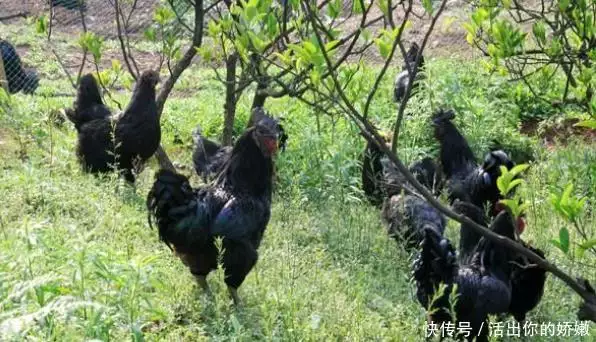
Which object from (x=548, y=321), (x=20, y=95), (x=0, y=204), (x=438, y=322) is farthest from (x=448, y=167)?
(x=20, y=95)

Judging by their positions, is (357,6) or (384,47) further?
(357,6)

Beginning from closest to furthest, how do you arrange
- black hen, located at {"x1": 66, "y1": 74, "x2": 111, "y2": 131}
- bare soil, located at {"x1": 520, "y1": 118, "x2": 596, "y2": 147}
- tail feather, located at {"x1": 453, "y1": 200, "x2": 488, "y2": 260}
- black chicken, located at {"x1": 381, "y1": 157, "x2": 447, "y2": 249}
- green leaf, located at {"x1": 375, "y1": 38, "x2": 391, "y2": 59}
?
green leaf, located at {"x1": 375, "y1": 38, "x2": 391, "y2": 59} → tail feather, located at {"x1": 453, "y1": 200, "x2": 488, "y2": 260} → black chicken, located at {"x1": 381, "y1": 157, "x2": 447, "y2": 249} → black hen, located at {"x1": 66, "y1": 74, "x2": 111, "y2": 131} → bare soil, located at {"x1": 520, "y1": 118, "x2": 596, "y2": 147}

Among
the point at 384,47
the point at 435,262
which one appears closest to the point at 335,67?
the point at 384,47

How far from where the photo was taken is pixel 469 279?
189 inches

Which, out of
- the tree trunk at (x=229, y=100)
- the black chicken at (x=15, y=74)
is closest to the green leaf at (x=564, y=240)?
the tree trunk at (x=229, y=100)

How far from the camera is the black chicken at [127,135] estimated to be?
23.7ft

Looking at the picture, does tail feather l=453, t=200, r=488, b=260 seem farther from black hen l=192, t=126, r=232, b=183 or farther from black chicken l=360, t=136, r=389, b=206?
black hen l=192, t=126, r=232, b=183

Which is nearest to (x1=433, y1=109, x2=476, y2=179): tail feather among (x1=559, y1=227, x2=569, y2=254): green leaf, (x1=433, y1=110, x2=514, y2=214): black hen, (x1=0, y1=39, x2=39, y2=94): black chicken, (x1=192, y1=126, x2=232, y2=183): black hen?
(x1=433, y1=110, x2=514, y2=214): black hen

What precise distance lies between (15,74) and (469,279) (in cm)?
885

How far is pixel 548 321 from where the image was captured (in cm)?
544

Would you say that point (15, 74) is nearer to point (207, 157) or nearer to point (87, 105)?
point (87, 105)

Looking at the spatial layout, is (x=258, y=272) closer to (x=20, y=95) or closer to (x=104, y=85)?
(x=104, y=85)

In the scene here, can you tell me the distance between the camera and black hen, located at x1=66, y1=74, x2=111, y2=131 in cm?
770

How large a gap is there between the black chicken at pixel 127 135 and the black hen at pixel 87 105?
0.08 meters
